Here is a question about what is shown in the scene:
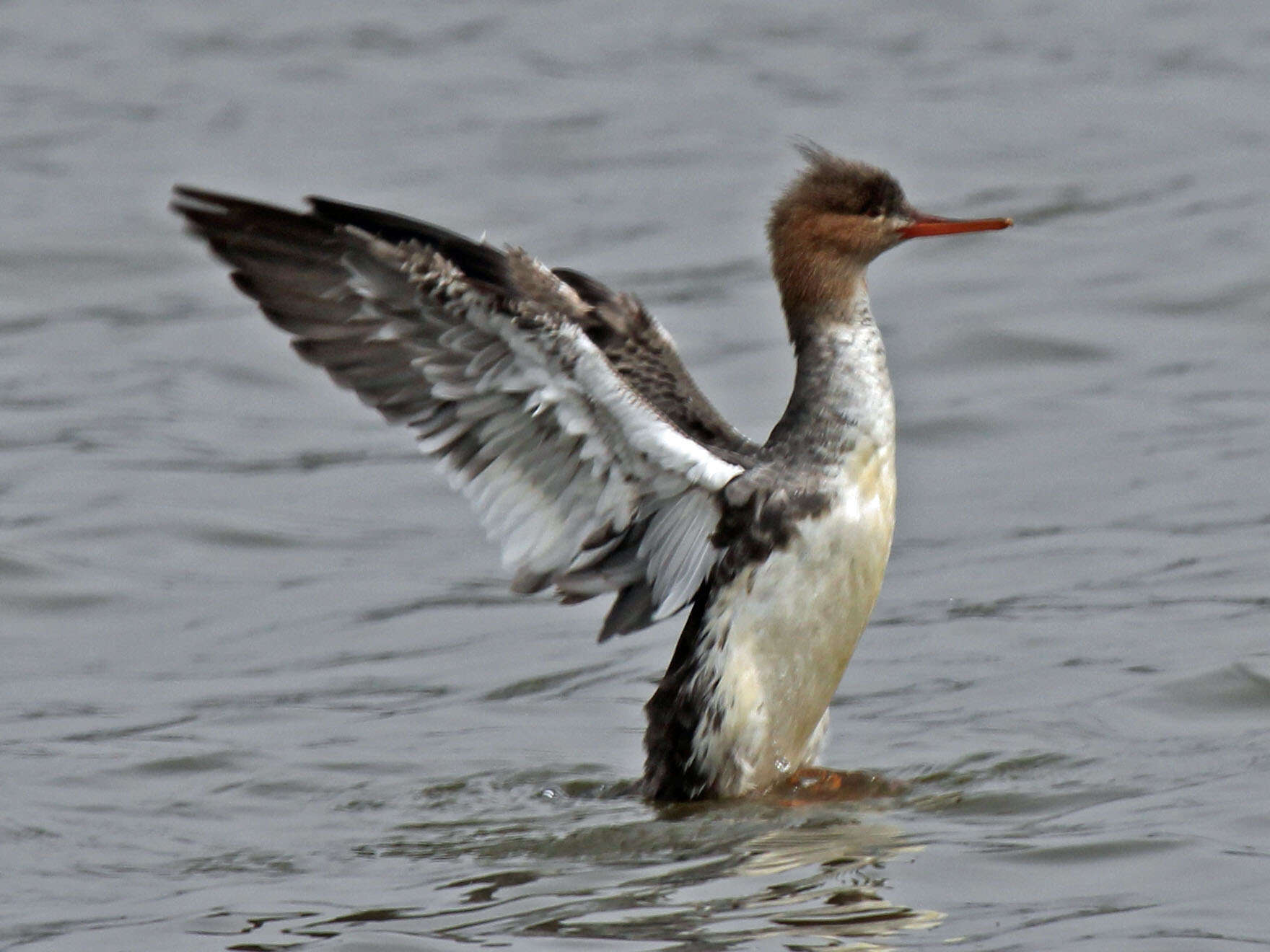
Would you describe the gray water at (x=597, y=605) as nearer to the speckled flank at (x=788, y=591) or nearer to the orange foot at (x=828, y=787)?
the orange foot at (x=828, y=787)

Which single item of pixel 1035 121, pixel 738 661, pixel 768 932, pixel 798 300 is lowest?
pixel 768 932

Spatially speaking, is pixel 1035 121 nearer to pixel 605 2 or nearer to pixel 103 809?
pixel 605 2

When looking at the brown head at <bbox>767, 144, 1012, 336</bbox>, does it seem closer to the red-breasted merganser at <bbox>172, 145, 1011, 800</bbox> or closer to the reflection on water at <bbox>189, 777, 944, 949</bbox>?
the red-breasted merganser at <bbox>172, 145, 1011, 800</bbox>

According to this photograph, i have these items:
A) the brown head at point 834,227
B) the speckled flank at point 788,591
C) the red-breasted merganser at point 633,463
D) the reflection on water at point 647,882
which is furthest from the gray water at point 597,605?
the brown head at point 834,227

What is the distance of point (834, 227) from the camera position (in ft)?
26.4

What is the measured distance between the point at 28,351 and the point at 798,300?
7666mm

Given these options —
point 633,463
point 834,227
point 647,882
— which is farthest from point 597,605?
point 647,882

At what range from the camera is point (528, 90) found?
1878cm

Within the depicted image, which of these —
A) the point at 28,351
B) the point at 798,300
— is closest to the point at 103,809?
the point at 798,300

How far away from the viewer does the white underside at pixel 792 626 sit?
7.37 metres

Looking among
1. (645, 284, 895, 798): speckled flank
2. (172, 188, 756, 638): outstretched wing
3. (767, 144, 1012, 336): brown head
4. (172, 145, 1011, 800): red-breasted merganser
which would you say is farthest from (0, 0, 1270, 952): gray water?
(767, 144, 1012, 336): brown head

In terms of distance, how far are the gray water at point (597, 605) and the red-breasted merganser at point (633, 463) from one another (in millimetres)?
416

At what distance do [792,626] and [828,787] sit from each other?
0.64m

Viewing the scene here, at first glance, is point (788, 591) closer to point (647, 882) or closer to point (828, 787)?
point (828, 787)
